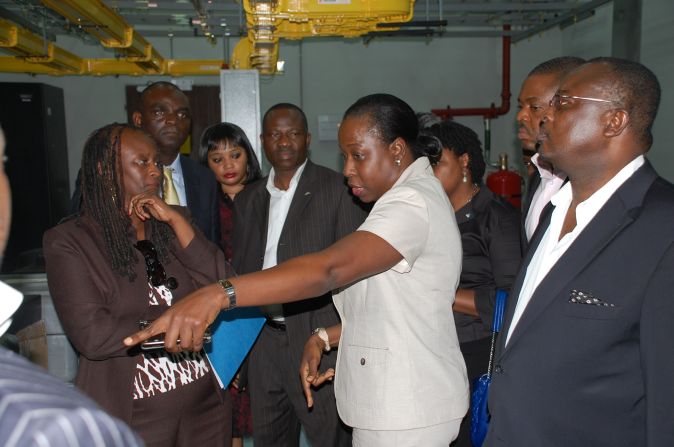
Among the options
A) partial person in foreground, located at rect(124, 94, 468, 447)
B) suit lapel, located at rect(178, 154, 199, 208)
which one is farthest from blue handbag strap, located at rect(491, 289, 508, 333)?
suit lapel, located at rect(178, 154, 199, 208)

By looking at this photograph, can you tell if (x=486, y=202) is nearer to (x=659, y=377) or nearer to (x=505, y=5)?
(x=659, y=377)

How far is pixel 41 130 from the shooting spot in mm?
7734

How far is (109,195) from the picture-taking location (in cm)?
205

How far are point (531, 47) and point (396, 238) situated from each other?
9016 mm

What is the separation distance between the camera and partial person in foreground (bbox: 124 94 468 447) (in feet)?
4.76

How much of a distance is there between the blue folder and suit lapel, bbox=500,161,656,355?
114 centimetres

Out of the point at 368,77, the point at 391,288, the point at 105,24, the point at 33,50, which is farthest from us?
the point at 368,77

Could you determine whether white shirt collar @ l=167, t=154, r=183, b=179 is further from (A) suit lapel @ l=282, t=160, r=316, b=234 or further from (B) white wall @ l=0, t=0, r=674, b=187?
(B) white wall @ l=0, t=0, r=674, b=187

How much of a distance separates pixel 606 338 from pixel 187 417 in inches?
53.4

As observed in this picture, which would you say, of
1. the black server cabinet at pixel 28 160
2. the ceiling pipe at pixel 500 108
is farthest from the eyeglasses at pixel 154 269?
the ceiling pipe at pixel 500 108

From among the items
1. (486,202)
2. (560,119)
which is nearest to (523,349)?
(560,119)

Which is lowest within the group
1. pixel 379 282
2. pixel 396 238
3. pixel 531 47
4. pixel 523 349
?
pixel 523 349

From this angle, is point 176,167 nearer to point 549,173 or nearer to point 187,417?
point 187,417

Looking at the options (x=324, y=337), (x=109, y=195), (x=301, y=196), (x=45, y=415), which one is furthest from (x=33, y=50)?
(x=45, y=415)
